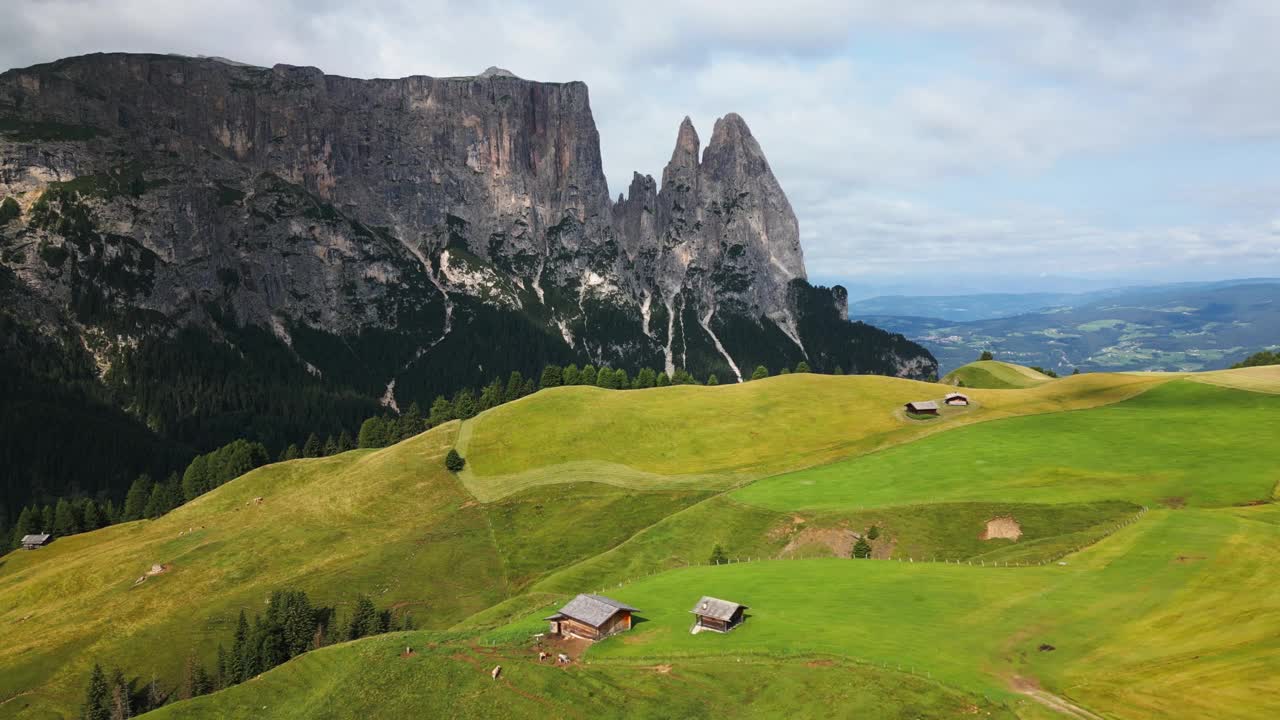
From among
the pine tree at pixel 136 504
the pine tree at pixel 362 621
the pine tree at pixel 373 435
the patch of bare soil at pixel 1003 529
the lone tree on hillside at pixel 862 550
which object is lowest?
the pine tree at pixel 136 504

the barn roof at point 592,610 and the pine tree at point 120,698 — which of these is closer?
the barn roof at point 592,610

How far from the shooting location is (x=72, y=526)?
5733 inches

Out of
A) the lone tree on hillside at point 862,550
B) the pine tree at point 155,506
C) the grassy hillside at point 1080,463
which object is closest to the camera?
the lone tree on hillside at point 862,550

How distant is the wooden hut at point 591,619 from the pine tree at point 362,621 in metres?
30.2

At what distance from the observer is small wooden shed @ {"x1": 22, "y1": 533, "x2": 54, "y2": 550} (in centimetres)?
13138

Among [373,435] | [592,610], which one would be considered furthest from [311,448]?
[592,610]

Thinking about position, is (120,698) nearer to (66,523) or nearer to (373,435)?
(66,523)

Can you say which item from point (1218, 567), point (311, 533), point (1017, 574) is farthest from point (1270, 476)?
point (311, 533)

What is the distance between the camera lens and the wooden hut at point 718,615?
54.9 m

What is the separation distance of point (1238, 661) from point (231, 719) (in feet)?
208

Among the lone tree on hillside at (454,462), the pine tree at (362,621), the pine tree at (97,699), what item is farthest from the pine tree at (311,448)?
the pine tree at (97,699)

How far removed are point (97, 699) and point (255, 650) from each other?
528 inches

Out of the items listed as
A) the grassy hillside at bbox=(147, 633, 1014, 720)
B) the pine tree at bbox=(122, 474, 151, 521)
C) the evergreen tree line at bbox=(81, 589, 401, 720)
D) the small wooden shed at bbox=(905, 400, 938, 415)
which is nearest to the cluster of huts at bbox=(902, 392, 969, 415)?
the small wooden shed at bbox=(905, 400, 938, 415)

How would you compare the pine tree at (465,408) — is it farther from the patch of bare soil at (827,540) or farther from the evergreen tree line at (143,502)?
the patch of bare soil at (827,540)
